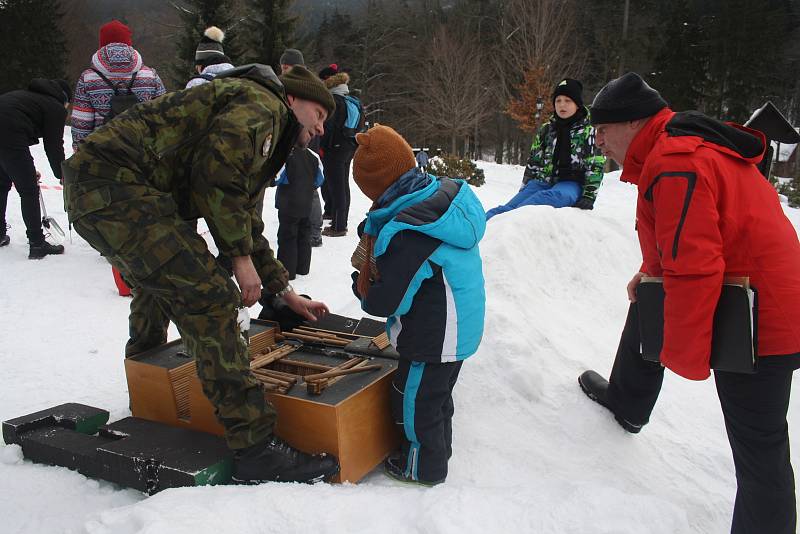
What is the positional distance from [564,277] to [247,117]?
4319 mm

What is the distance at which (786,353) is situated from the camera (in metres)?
2.15

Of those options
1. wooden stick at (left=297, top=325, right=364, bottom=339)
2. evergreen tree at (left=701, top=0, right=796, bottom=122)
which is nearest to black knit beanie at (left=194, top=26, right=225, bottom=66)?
wooden stick at (left=297, top=325, right=364, bottom=339)

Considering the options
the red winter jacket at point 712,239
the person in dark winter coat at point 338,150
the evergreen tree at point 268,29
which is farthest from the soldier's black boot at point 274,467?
the evergreen tree at point 268,29

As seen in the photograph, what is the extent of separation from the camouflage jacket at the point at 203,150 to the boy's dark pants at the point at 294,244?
11.0 ft

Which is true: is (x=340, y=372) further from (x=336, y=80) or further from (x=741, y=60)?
(x=741, y=60)

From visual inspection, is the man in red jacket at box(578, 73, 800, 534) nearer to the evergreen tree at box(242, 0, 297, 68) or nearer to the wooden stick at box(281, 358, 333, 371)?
the wooden stick at box(281, 358, 333, 371)

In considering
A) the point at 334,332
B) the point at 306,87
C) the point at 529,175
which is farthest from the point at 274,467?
the point at 529,175

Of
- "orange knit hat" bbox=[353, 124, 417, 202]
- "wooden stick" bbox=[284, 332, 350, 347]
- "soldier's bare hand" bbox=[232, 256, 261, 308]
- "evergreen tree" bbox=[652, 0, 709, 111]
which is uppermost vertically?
"evergreen tree" bbox=[652, 0, 709, 111]

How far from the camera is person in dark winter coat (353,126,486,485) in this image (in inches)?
102

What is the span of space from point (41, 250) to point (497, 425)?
17.5 ft

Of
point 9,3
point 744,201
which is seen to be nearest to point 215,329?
point 744,201

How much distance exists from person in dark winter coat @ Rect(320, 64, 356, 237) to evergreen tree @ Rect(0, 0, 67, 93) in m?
27.0

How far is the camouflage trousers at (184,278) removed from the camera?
236 cm

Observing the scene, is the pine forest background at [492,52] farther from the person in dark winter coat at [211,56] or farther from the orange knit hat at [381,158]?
the orange knit hat at [381,158]
